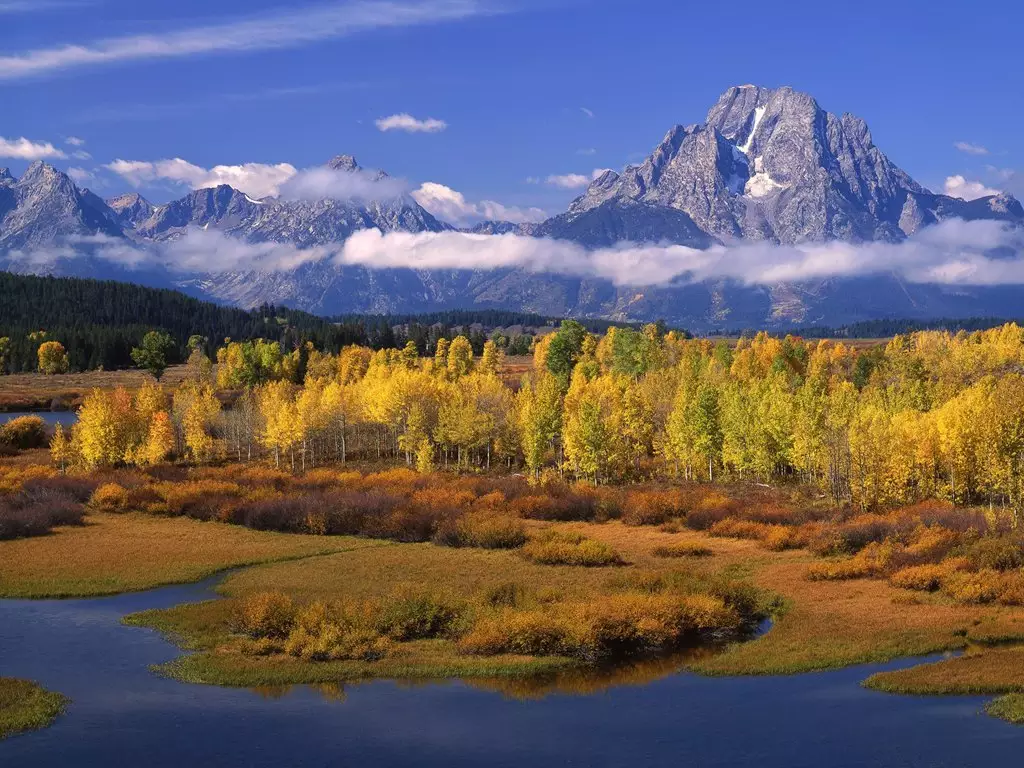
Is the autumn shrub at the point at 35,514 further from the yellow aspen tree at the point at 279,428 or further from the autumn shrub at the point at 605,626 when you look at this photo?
the autumn shrub at the point at 605,626

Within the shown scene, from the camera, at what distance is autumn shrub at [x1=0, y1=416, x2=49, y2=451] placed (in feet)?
445

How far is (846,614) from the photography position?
170 feet

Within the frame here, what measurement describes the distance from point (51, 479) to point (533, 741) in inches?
2890

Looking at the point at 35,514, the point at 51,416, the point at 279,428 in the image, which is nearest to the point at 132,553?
the point at 35,514

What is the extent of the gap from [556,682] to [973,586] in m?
25.6

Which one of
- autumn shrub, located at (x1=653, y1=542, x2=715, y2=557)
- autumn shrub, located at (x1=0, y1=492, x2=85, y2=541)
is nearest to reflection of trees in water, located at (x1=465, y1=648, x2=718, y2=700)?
autumn shrub, located at (x1=653, y1=542, x2=715, y2=557)

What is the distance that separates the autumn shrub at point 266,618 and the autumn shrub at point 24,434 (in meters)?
101

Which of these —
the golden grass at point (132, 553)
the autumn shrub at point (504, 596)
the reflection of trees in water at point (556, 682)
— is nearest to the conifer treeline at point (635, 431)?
the golden grass at point (132, 553)

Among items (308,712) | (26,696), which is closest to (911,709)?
(308,712)

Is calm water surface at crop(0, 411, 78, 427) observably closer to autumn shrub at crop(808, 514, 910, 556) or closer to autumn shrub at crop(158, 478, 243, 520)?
autumn shrub at crop(158, 478, 243, 520)

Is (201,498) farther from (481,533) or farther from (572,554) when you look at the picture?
(572,554)

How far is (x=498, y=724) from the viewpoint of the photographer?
37406 mm

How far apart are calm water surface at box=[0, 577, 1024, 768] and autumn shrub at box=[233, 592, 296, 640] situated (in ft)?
15.9

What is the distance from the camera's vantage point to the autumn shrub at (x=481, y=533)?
233ft
